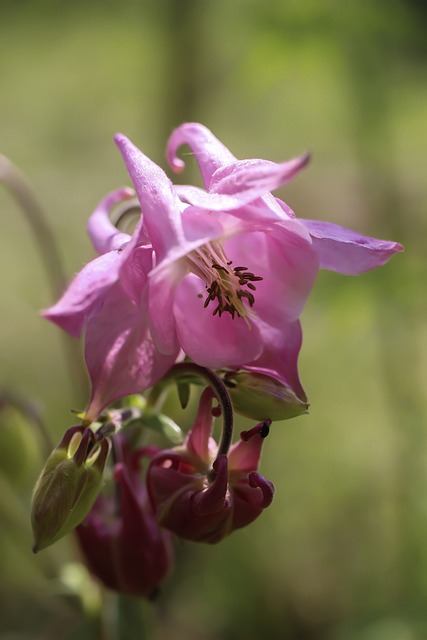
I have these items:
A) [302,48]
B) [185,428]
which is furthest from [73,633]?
[302,48]

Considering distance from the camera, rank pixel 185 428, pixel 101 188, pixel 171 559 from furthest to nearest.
Answer: 1. pixel 101 188
2. pixel 185 428
3. pixel 171 559

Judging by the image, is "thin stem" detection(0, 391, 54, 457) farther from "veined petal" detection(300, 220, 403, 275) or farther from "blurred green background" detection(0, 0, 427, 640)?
"veined petal" detection(300, 220, 403, 275)

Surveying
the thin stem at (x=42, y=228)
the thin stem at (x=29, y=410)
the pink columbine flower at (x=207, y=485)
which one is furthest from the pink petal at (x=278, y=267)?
the thin stem at (x=42, y=228)

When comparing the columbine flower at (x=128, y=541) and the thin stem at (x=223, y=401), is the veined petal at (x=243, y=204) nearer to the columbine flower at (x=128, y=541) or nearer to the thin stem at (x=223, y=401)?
the thin stem at (x=223, y=401)

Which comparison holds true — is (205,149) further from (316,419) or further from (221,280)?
(316,419)

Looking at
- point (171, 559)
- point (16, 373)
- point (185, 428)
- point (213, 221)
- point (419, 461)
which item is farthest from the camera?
point (16, 373)

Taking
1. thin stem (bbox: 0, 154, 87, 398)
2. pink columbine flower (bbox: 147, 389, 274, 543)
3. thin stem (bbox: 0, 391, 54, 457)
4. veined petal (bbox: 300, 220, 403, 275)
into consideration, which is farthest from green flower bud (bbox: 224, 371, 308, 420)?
thin stem (bbox: 0, 154, 87, 398)

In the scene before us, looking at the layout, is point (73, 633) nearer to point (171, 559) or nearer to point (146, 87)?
point (171, 559)
